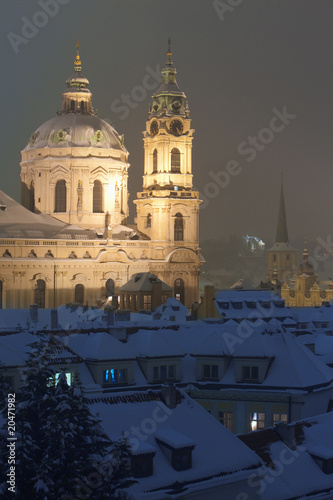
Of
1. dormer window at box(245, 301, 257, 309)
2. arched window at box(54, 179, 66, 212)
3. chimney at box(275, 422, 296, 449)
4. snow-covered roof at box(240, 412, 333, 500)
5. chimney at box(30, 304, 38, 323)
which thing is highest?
arched window at box(54, 179, 66, 212)

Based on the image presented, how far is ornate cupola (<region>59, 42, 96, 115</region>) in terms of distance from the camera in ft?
330

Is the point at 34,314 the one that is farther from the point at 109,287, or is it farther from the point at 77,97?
the point at 77,97

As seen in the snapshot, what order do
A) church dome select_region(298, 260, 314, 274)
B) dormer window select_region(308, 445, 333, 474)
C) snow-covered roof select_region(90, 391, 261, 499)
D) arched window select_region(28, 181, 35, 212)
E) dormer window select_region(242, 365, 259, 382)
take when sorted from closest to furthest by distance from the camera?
snow-covered roof select_region(90, 391, 261, 499) → dormer window select_region(308, 445, 333, 474) → dormer window select_region(242, 365, 259, 382) → arched window select_region(28, 181, 35, 212) → church dome select_region(298, 260, 314, 274)

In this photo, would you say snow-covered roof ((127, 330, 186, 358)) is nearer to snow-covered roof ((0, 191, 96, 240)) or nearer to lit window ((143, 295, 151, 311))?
lit window ((143, 295, 151, 311))

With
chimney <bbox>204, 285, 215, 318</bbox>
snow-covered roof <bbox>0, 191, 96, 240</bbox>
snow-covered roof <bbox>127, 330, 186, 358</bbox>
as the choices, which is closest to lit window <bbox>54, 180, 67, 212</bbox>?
snow-covered roof <bbox>0, 191, 96, 240</bbox>

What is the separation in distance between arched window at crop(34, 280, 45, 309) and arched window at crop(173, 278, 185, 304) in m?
14.1

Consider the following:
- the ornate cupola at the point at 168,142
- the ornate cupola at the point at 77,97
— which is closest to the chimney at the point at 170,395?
the ornate cupola at the point at 168,142

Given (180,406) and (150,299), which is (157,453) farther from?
(150,299)

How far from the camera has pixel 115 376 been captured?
112 ft

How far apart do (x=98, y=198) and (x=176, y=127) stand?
1113cm

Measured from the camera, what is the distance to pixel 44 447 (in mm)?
20078

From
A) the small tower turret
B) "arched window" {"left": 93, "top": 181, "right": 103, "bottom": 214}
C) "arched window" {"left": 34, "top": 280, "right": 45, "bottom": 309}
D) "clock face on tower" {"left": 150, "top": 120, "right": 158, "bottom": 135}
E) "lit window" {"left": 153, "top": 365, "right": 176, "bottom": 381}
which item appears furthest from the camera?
the small tower turret

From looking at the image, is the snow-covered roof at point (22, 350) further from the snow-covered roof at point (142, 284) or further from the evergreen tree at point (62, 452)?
the snow-covered roof at point (142, 284)

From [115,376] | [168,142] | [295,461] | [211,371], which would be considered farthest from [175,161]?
[295,461]
